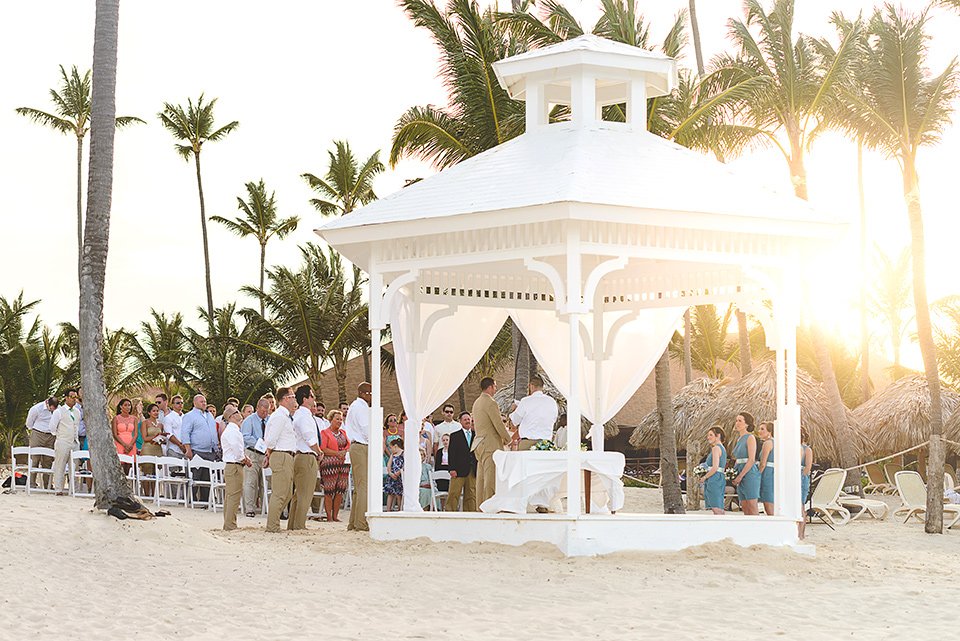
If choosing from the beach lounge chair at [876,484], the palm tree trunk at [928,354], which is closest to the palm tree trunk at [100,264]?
the palm tree trunk at [928,354]

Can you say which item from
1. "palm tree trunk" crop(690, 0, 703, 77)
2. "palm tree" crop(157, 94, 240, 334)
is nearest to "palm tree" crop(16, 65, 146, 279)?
"palm tree" crop(157, 94, 240, 334)

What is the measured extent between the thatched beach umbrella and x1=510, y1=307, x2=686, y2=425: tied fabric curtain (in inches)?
330

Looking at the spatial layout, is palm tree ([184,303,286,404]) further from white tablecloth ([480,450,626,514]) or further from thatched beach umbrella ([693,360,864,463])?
white tablecloth ([480,450,626,514])

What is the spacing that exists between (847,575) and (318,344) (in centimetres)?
2298

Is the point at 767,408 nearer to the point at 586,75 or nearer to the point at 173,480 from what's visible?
the point at 586,75

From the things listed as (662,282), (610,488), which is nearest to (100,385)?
(610,488)

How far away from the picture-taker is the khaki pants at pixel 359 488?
15.2 meters

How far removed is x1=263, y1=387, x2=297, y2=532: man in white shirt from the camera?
14258mm

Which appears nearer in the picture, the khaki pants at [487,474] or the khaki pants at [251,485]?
the khaki pants at [487,474]

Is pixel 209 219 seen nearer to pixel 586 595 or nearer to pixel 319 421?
pixel 319 421

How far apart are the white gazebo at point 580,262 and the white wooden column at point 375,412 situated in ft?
0.08

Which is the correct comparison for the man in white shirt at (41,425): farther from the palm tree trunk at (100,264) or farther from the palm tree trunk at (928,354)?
the palm tree trunk at (928,354)

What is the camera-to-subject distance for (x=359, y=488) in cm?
1538

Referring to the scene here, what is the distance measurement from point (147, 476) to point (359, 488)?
3854 millimetres
